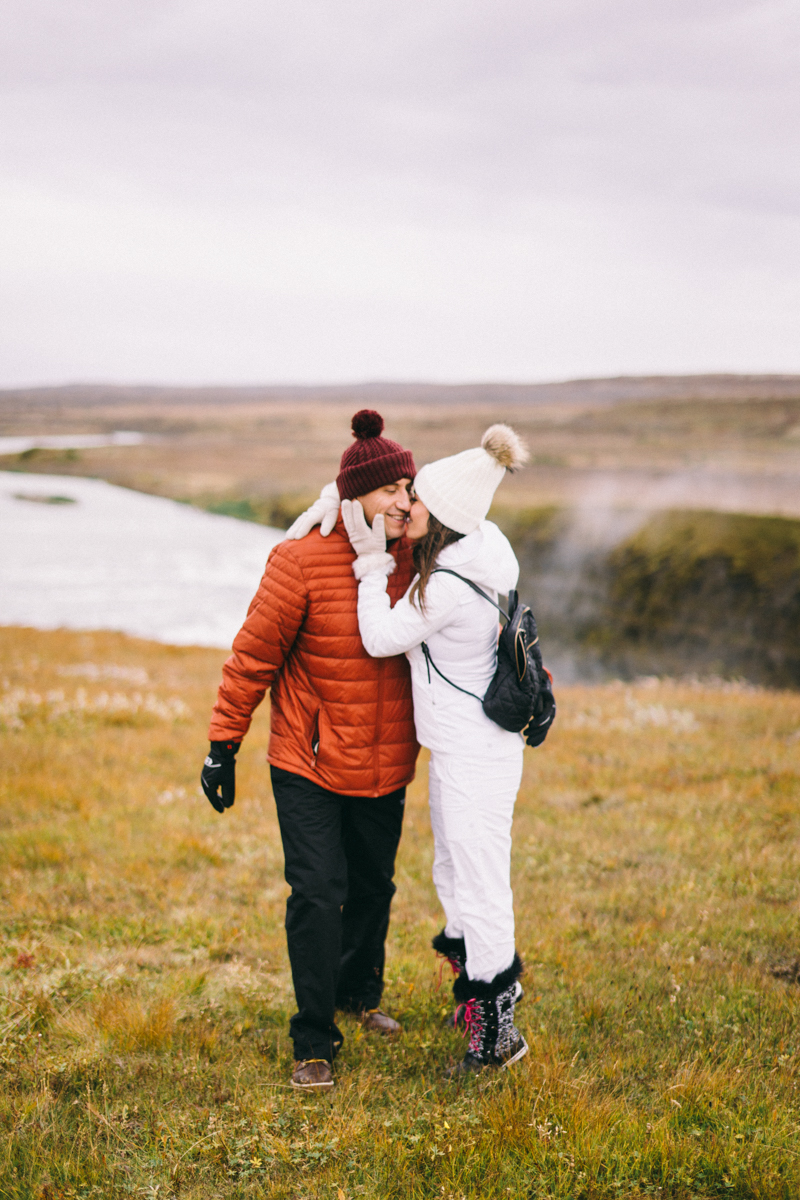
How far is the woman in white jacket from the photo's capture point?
354 cm

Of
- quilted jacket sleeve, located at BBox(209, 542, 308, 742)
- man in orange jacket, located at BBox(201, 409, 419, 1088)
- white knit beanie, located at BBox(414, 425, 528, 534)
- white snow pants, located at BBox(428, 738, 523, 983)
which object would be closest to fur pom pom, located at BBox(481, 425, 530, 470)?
white knit beanie, located at BBox(414, 425, 528, 534)

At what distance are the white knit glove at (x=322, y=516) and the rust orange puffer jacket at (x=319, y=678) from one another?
40 millimetres

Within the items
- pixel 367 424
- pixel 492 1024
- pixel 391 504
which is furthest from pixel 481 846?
pixel 367 424

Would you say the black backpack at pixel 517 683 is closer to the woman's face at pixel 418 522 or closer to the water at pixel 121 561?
the woman's face at pixel 418 522

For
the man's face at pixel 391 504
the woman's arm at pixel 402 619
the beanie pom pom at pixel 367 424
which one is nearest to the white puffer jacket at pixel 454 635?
the woman's arm at pixel 402 619

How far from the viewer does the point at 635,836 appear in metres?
7.01

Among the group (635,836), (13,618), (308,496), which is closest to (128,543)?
(308,496)

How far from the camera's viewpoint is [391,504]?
3711mm

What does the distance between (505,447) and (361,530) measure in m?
0.73

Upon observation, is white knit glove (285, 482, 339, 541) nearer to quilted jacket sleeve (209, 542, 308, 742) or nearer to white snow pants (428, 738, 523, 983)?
quilted jacket sleeve (209, 542, 308, 742)

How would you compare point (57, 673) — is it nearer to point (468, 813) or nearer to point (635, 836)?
point (635, 836)

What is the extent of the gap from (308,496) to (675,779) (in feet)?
218

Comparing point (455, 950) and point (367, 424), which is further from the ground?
point (367, 424)

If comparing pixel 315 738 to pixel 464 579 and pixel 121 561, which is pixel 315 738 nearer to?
pixel 464 579
